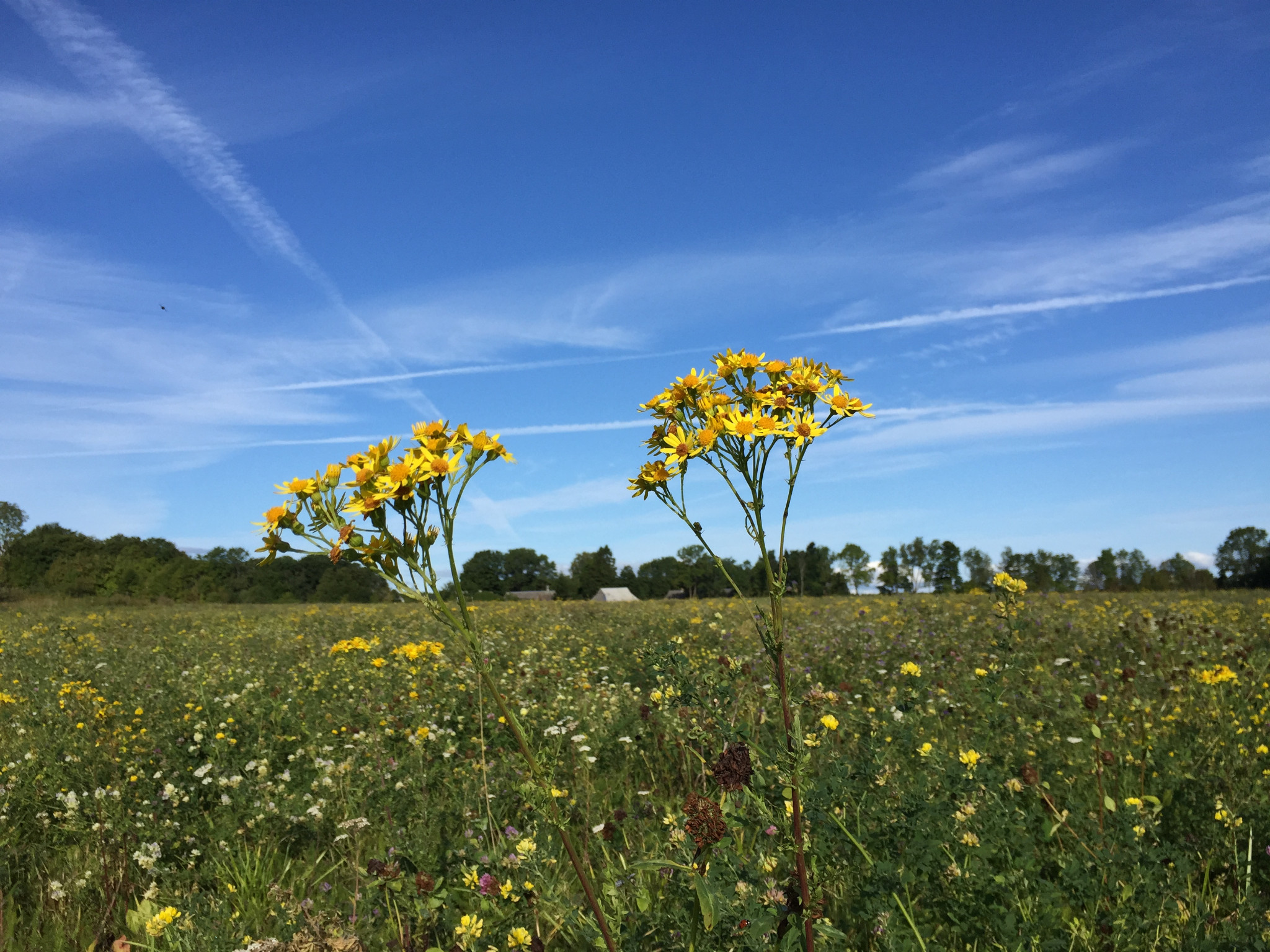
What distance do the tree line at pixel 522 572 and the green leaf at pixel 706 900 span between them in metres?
26.4

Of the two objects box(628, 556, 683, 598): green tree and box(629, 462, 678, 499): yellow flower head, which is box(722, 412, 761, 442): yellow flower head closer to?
box(629, 462, 678, 499): yellow flower head

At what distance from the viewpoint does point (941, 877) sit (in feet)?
9.52

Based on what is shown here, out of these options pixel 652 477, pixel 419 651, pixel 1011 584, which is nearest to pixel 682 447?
pixel 652 477

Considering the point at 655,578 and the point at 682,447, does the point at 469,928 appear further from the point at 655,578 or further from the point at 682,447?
the point at 655,578

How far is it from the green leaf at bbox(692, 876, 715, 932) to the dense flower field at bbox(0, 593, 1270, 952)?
1 centimetres

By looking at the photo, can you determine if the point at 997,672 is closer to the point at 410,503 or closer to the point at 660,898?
the point at 660,898

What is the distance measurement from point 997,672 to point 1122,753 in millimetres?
1654

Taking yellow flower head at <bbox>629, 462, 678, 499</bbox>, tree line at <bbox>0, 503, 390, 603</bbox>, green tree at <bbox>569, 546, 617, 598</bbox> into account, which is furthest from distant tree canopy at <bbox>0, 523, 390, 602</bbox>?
yellow flower head at <bbox>629, 462, 678, 499</bbox>

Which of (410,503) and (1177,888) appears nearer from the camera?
(410,503)

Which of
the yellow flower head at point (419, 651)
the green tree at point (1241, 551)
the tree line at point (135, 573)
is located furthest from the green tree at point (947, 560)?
the yellow flower head at point (419, 651)

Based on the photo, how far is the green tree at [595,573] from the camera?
309 ft

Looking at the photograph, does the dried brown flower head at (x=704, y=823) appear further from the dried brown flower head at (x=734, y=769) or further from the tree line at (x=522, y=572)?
the tree line at (x=522, y=572)

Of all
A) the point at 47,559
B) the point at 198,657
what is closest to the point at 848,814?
the point at 198,657

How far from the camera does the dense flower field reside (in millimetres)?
2627
